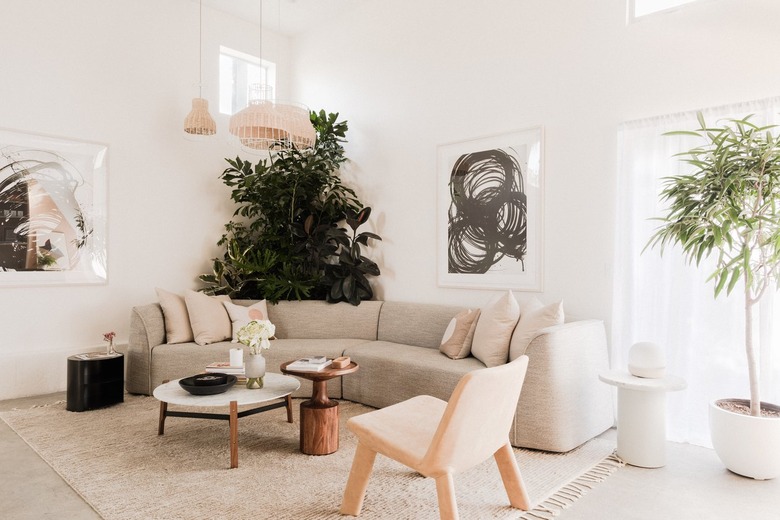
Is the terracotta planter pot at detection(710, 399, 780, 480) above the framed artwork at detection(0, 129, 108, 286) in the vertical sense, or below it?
below

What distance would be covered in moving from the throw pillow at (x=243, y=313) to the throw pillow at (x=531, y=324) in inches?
93.3

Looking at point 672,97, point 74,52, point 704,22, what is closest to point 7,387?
point 74,52

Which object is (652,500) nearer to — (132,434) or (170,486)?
(170,486)

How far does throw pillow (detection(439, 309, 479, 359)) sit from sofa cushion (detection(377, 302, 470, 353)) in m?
0.37

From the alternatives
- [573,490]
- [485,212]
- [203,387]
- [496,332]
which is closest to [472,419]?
[573,490]

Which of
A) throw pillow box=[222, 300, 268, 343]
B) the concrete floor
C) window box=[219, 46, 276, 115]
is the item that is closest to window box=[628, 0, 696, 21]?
the concrete floor

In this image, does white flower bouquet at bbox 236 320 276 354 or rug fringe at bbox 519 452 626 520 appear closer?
rug fringe at bbox 519 452 626 520

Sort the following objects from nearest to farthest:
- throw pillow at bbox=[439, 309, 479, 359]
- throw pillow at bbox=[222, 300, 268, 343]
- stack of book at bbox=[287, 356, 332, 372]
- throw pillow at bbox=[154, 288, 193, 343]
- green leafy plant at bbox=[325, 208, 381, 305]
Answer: stack of book at bbox=[287, 356, 332, 372]
throw pillow at bbox=[439, 309, 479, 359]
throw pillow at bbox=[154, 288, 193, 343]
throw pillow at bbox=[222, 300, 268, 343]
green leafy plant at bbox=[325, 208, 381, 305]

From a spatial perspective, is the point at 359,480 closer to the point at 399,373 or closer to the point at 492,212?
the point at 399,373

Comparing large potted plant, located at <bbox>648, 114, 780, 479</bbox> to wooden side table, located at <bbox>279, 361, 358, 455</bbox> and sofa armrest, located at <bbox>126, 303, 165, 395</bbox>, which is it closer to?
wooden side table, located at <bbox>279, 361, 358, 455</bbox>

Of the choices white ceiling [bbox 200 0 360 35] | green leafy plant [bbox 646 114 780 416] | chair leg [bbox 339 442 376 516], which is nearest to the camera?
Result: chair leg [bbox 339 442 376 516]

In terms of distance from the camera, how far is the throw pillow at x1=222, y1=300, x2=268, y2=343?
Answer: 447 cm

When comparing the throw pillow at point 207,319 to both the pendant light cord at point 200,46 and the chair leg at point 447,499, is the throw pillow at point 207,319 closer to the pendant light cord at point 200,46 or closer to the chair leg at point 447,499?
the pendant light cord at point 200,46

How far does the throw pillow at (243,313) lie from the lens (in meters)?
4.47
